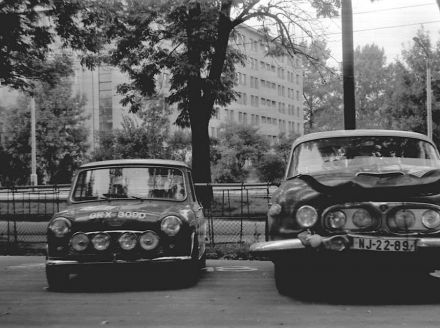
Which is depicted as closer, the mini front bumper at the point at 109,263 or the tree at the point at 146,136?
the mini front bumper at the point at 109,263

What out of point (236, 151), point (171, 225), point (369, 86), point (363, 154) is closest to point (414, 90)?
point (236, 151)

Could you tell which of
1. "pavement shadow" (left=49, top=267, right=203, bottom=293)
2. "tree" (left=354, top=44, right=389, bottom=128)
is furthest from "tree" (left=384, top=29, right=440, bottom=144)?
"pavement shadow" (left=49, top=267, right=203, bottom=293)

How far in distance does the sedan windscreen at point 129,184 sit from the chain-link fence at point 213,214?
4.22 meters

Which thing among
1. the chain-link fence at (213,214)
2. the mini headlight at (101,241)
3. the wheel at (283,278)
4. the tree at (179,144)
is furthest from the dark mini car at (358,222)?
the tree at (179,144)

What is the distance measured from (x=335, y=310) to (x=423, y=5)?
23486mm

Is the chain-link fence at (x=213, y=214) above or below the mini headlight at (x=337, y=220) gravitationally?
below

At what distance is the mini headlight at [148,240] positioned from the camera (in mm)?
7535

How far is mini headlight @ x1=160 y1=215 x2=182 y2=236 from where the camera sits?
761 cm

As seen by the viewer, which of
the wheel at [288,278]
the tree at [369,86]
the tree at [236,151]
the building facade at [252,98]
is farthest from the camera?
the tree at [369,86]

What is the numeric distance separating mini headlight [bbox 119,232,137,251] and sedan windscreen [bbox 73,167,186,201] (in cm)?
88

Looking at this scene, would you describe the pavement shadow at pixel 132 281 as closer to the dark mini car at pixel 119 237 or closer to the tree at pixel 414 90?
the dark mini car at pixel 119 237

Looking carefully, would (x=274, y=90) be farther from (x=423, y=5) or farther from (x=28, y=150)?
(x=423, y=5)

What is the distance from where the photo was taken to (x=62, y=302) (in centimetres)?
696

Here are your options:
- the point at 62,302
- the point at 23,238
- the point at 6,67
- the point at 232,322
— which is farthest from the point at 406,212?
the point at 6,67
